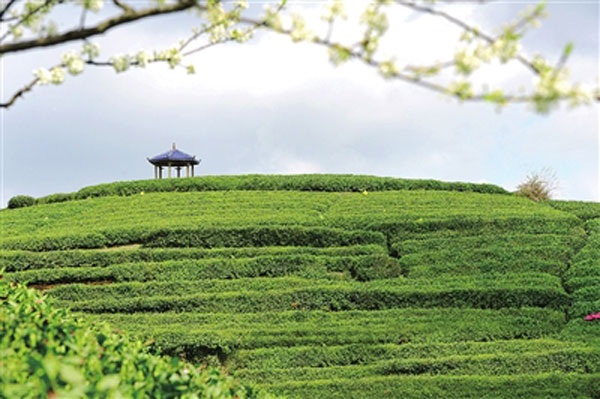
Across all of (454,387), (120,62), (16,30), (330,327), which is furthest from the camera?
(330,327)

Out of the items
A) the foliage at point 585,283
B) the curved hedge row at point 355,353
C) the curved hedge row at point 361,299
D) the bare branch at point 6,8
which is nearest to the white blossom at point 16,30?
the bare branch at point 6,8

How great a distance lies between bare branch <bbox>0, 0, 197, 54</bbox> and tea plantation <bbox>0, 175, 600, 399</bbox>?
5028 millimetres

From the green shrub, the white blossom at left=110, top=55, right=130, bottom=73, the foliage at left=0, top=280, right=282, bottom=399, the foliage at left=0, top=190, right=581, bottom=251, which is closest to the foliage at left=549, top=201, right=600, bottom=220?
the foliage at left=0, top=190, right=581, bottom=251

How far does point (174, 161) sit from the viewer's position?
25281mm

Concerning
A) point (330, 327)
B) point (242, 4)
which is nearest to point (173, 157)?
point (330, 327)

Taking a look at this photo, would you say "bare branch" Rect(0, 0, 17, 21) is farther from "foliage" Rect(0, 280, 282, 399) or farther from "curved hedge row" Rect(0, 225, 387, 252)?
"curved hedge row" Rect(0, 225, 387, 252)

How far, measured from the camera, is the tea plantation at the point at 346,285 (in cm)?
766

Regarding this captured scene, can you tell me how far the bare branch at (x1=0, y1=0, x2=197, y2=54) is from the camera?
9.55 feet

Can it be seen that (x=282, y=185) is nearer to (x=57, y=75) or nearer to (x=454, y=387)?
(x=454, y=387)

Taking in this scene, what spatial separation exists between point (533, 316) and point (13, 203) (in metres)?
15.7

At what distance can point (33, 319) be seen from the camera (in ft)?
12.2

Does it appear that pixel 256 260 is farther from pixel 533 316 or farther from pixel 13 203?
pixel 13 203

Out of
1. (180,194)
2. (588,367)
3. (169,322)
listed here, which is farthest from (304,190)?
(588,367)

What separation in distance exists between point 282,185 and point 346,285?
715cm
